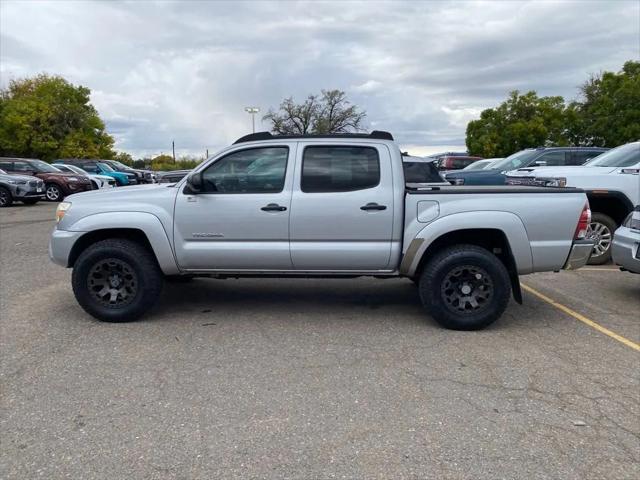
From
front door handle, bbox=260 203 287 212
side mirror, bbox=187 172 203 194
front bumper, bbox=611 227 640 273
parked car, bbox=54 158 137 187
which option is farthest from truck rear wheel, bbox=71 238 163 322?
parked car, bbox=54 158 137 187

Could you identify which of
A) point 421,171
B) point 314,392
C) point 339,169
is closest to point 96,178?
point 421,171

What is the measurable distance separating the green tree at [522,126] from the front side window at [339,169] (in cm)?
4065

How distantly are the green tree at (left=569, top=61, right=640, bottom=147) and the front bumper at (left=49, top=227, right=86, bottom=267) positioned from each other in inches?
1527

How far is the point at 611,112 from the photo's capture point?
122ft

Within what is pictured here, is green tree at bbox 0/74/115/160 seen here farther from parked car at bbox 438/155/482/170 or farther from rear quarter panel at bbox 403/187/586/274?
rear quarter panel at bbox 403/187/586/274

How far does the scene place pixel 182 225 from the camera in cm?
501

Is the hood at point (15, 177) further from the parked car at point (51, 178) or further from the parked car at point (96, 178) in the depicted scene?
the parked car at point (96, 178)

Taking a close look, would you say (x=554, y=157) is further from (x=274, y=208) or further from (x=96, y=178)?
(x=96, y=178)

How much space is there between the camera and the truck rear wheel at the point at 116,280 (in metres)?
5.04

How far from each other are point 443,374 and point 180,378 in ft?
6.71

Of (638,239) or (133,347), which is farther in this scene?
(638,239)

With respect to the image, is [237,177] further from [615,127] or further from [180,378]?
[615,127]

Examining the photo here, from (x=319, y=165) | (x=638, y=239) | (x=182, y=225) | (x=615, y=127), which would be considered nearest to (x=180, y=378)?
(x=182, y=225)

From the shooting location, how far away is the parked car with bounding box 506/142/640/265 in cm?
754
